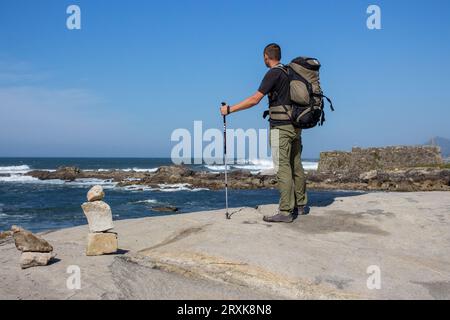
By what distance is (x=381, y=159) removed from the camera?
151ft

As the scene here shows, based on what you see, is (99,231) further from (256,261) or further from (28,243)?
(256,261)

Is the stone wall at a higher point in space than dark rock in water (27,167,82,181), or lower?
higher

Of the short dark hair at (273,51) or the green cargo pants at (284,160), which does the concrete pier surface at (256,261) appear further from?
the short dark hair at (273,51)

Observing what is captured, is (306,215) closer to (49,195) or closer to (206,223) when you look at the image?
(206,223)

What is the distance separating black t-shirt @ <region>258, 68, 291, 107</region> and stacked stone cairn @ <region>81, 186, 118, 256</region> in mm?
2652

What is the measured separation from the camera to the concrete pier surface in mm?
4168

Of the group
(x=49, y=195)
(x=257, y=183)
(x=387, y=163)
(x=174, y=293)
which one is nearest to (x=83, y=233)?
(x=174, y=293)

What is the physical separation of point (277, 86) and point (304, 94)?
385mm

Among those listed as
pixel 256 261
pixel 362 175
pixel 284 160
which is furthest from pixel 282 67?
pixel 362 175

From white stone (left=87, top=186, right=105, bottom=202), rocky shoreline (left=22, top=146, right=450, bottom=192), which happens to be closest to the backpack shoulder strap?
white stone (left=87, top=186, right=105, bottom=202)

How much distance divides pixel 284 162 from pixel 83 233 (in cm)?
301

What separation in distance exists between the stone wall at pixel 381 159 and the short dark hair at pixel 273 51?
38.7 m

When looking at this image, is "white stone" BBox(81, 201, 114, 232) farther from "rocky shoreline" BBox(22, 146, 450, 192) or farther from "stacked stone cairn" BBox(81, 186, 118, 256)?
"rocky shoreline" BBox(22, 146, 450, 192)

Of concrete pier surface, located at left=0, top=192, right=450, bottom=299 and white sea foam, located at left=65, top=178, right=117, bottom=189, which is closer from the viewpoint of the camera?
concrete pier surface, located at left=0, top=192, right=450, bottom=299
